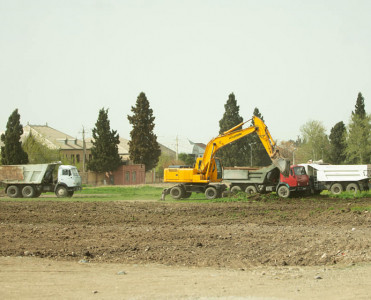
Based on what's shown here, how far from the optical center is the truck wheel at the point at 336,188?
1501 inches

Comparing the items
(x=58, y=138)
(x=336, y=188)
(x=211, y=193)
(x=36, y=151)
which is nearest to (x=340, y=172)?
(x=336, y=188)

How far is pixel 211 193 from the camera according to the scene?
3478 cm

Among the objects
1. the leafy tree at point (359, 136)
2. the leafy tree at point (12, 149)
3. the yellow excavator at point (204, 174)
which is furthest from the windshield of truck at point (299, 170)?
the leafy tree at point (359, 136)

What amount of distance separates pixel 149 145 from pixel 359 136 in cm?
3281

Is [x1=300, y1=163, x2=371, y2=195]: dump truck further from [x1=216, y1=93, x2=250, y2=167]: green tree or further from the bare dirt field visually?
[x1=216, y1=93, x2=250, y2=167]: green tree

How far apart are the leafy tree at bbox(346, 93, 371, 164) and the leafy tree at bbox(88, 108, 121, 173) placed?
37010mm

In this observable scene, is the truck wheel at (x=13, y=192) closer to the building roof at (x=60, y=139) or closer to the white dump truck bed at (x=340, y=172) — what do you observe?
the white dump truck bed at (x=340, y=172)

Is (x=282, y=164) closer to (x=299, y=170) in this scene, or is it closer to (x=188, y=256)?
(x=299, y=170)

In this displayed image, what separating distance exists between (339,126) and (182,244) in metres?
82.9

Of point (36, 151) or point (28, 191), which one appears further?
point (36, 151)

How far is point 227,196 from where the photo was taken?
115 ft

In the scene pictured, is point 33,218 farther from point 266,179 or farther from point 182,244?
point 266,179

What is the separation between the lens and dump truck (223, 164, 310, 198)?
35.2 m

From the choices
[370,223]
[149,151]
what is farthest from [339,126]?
[370,223]
